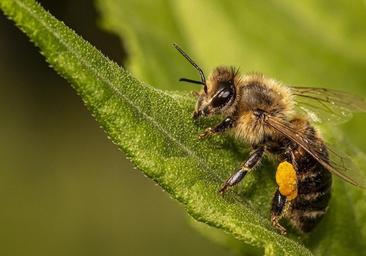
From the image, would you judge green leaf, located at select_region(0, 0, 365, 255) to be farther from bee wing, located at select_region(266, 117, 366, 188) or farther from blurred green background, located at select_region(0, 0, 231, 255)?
blurred green background, located at select_region(0, 0, 231, 255)

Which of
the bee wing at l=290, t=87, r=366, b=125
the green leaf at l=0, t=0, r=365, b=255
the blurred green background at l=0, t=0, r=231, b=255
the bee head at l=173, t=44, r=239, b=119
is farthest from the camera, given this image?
the blurred green background at l=0, t=0, r=231, b=255

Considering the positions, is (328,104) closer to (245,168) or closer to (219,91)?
(219,91)

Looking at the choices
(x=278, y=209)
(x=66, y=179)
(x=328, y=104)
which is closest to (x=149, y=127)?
(x=278, y=209)


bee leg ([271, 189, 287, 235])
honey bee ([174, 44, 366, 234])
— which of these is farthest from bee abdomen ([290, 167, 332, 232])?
bee leg ([271, 189, 287, 235])

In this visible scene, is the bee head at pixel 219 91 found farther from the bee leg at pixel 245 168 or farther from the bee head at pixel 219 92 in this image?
the bee leg at pixel 245 168

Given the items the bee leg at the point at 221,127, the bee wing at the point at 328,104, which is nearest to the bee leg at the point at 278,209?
the bee leg at the point at 221,127

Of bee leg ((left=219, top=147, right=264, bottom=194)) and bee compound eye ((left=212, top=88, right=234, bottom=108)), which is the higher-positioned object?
bee compound eye ((left=212, top=88, right=234, bottom=108))

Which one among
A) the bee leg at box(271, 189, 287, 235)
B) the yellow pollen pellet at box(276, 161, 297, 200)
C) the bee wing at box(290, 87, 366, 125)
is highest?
the bee wing at box(290, 87, 366, 125)
